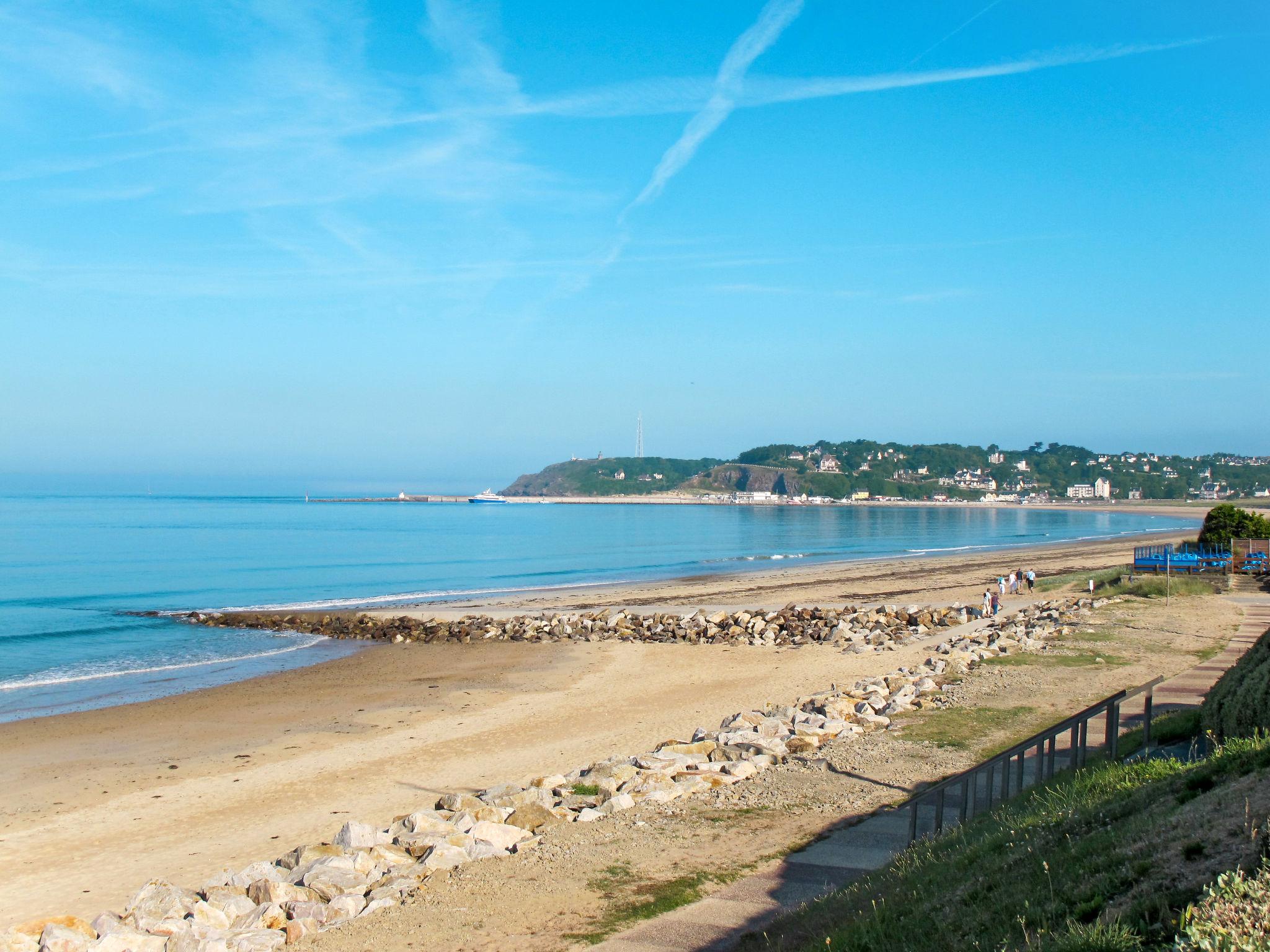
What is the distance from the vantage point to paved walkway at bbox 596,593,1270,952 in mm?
7230

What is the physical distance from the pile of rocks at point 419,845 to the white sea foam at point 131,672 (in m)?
15.8

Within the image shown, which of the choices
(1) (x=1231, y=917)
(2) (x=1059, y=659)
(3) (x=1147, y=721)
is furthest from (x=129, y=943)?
(2) (x=1059, y=659)

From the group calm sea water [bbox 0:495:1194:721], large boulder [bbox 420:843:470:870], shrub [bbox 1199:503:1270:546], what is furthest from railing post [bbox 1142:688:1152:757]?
shrub [bbox 1199:503:1270:546]

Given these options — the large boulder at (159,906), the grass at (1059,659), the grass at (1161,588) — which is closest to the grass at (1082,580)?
the grass at (1161,588)

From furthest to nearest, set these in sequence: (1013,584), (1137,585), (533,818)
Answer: (1013,584)
(1137,585)
(533,818)

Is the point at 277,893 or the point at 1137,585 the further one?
the point at 1137,585

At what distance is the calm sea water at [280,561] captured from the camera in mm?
26672

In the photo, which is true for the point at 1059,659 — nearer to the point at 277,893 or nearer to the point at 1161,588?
the point at 1161,588

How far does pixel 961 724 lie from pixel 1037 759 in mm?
5938

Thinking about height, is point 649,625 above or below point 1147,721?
below

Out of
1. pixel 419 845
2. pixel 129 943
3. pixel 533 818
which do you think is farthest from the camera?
pixel 533 818

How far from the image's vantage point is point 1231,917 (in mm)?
3857

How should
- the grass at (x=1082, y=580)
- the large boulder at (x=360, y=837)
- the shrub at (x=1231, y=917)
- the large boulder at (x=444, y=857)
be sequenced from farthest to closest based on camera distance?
the grass at (x=1082, y=580) → the large boulder at (x=360, y=837) → the large boulder at (x=444, y=857) → the shrub at (x=1231, y=917)

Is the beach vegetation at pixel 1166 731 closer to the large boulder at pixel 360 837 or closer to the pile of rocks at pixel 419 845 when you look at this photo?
the pile of rocks at pixel 419 845
